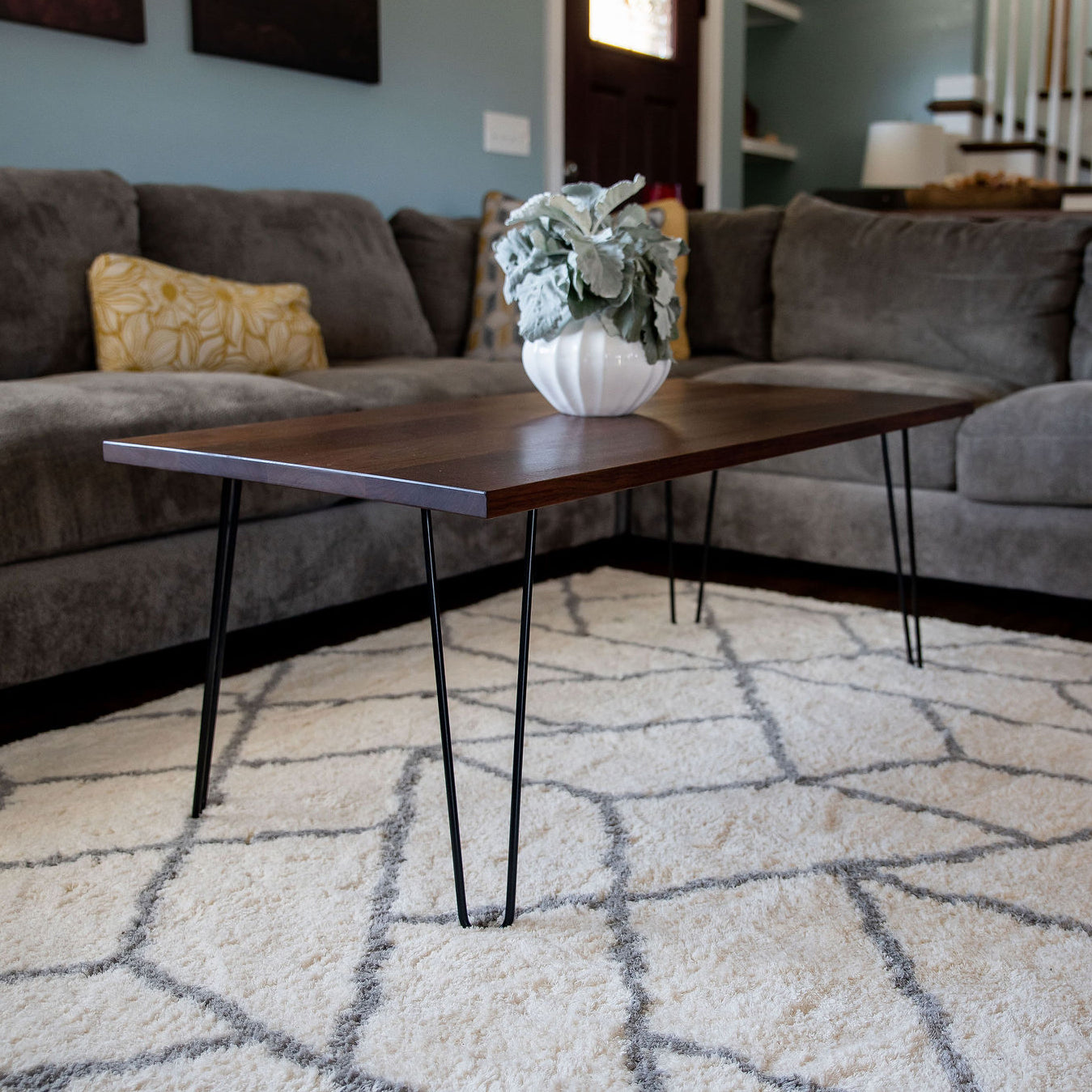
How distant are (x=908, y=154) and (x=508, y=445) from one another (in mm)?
4472

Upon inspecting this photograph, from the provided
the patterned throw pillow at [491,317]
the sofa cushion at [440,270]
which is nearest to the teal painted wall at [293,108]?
the sofa cushion at [440,270]

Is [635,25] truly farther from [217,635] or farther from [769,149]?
[217,635]

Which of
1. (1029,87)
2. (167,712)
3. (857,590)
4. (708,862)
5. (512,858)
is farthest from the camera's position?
(1029,87)

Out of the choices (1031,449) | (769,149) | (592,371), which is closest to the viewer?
(592,371)

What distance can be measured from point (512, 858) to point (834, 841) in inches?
16.9

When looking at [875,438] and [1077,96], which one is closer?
[875,438]

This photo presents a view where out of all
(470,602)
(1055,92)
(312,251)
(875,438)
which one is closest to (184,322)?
(312,251)

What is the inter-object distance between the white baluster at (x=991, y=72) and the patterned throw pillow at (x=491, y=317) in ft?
10.7

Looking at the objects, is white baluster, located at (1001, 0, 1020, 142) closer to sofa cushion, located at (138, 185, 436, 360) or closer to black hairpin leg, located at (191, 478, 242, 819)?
sofa cushion, located at (138, 185, 436, 360)

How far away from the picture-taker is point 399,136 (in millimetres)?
3723

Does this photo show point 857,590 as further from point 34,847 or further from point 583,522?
point 34,847

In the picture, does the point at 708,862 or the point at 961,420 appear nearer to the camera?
the point at 708,862

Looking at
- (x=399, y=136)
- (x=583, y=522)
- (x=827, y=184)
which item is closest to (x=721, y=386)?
(x=583, y=522)

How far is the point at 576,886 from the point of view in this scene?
1283 millimetres
